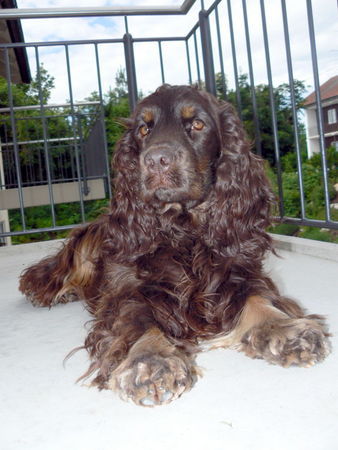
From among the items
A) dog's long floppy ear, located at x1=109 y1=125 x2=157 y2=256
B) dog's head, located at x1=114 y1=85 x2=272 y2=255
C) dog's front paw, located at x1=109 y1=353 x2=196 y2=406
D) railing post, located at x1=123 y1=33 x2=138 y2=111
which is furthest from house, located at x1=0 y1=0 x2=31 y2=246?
dog's front paw, located at x1=109 y1=353 x2=196 y2=406

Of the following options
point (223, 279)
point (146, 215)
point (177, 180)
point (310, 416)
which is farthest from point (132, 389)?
point (146, 215)

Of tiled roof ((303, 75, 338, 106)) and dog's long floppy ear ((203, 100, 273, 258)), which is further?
tiled roof ((303, 75, 338, 106))

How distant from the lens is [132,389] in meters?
1.30

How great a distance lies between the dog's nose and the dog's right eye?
28 centimetres

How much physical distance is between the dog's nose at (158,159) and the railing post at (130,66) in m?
2.49

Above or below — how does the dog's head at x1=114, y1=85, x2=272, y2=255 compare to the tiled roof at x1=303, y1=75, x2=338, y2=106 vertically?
below

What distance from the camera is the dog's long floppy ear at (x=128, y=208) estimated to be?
2146 millimetres

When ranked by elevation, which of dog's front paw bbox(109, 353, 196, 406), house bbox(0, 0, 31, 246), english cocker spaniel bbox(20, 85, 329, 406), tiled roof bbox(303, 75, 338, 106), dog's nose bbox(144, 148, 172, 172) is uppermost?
house bbox(0, 0, 31, 246)

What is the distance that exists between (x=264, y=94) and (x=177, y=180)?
7.24 m

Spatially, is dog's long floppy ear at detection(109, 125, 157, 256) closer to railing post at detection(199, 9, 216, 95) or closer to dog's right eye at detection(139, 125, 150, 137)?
dog's right eye at detection(139, 125, 150, 137)

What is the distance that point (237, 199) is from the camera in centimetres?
213

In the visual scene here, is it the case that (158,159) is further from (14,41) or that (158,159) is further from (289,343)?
(14,41)

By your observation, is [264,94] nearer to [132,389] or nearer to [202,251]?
[202,251]

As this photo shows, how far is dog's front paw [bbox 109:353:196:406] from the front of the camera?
128cm
